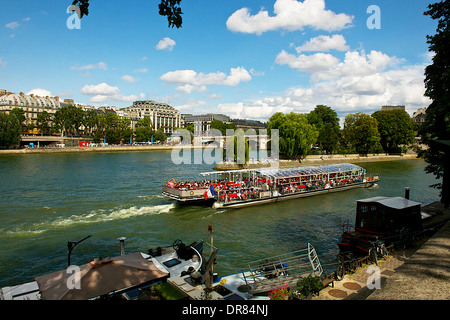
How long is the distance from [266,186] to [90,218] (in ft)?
54.8

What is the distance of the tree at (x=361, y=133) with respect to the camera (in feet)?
276

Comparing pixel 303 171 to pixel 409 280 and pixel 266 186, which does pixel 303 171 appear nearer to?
pixel 266 186

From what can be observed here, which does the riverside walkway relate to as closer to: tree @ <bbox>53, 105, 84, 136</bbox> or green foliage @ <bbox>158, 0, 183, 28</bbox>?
green foliage @ <bbox>158, 0, 183, 28</bbox>

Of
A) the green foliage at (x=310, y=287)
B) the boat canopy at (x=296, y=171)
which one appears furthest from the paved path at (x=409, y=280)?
the boat canopy at (x=296, y=171)

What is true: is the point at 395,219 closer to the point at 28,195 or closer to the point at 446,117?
the point at 446,117

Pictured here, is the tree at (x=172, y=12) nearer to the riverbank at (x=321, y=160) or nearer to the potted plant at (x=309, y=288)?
the potted plant at (x=309, y=288)

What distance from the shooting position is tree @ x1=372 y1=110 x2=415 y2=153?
88938 mm

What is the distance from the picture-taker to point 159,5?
6.34 metres

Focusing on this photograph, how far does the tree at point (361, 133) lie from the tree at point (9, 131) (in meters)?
94.2

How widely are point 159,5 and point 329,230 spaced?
19407mm

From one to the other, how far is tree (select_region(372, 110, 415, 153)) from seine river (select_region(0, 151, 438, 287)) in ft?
199

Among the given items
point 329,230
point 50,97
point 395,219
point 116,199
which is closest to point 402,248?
point 395,219

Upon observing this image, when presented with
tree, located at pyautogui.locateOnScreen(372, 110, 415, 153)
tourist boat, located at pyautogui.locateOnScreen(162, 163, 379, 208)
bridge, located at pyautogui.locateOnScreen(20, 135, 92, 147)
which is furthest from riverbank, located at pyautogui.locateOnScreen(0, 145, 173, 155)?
tree, located at pyautogui.locateOnScreen(372, 110, 415, 153)

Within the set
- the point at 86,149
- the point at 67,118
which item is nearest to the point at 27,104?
the point at 67,118
